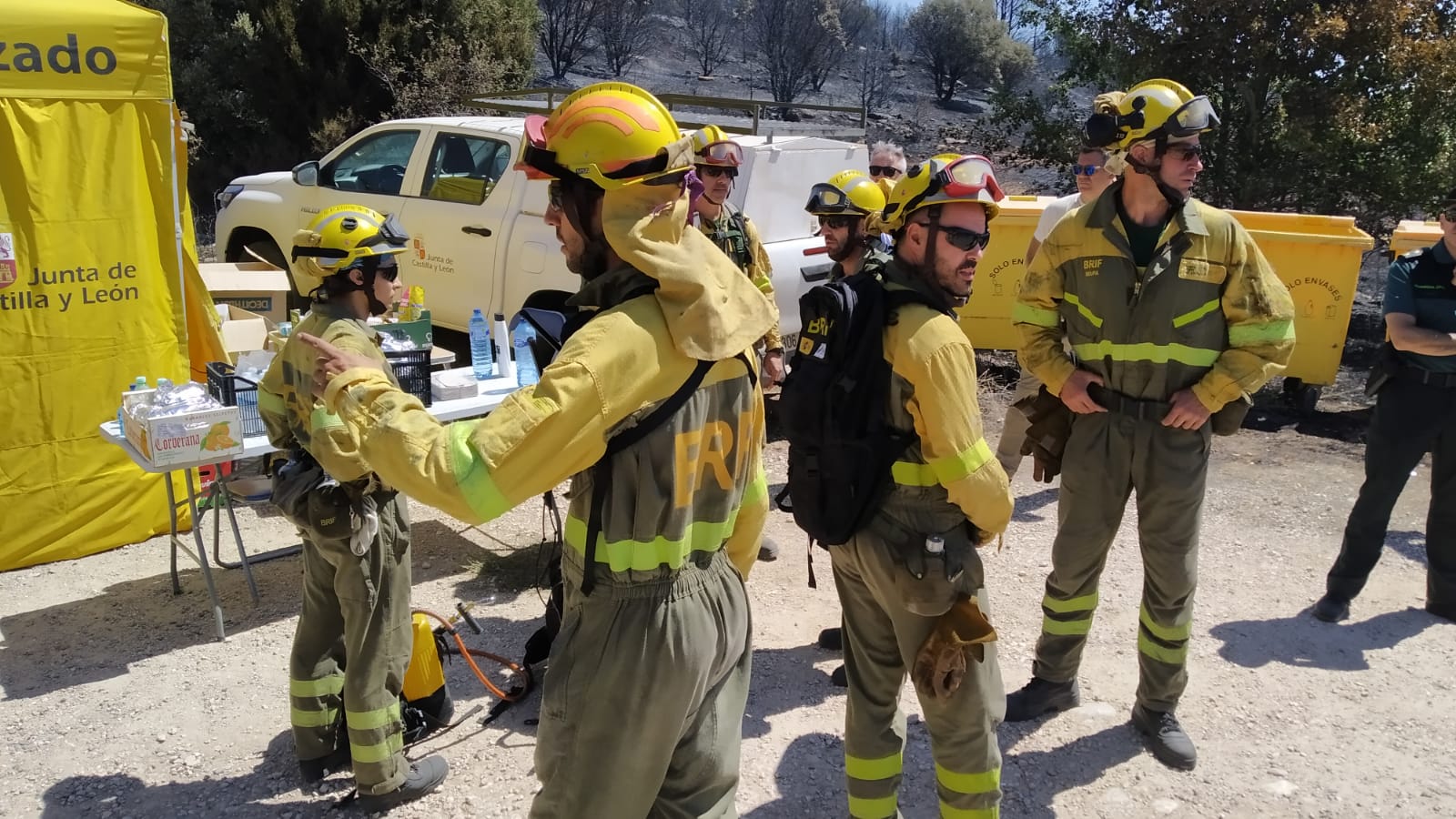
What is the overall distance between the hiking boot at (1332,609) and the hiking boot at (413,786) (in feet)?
13.5

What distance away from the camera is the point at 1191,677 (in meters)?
4.47

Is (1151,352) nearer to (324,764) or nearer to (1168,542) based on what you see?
(1168,542)

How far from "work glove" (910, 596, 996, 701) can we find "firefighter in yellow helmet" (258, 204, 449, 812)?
1.69 metres

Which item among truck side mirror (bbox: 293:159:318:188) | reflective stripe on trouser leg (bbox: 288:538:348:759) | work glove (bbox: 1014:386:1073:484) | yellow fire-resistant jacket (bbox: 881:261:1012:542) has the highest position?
truck side mirror (bbox: 293:159:318:188)

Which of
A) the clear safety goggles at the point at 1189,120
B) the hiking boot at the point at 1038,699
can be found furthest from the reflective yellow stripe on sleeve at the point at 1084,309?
the hiking boot at the point at 1038,699

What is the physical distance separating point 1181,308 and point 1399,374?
198 cm

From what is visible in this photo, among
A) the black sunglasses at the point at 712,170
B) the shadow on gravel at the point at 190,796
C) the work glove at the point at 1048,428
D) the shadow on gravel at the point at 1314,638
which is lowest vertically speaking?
the shadow on gravel at the point at 190,796

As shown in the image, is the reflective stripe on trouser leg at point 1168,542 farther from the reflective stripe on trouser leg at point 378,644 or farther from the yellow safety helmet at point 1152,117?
the reflective stripe on trouser leg at point 378,644

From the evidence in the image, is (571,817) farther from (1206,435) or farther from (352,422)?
(1206,435)

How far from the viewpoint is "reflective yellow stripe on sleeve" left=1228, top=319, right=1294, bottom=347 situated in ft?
11.8

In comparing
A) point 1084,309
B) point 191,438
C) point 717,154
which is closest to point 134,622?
point 191,438

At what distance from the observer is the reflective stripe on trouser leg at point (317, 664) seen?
3422 millimetres

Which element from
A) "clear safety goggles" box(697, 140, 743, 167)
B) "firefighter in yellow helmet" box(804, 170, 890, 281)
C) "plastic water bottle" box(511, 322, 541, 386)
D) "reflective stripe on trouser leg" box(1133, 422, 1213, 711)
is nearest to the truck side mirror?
"plastic water bottle" box(511, 322, 541, 386)

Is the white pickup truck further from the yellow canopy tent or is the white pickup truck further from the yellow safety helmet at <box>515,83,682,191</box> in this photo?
the yellow safety helmet at <box>515,83,682,191</box>
